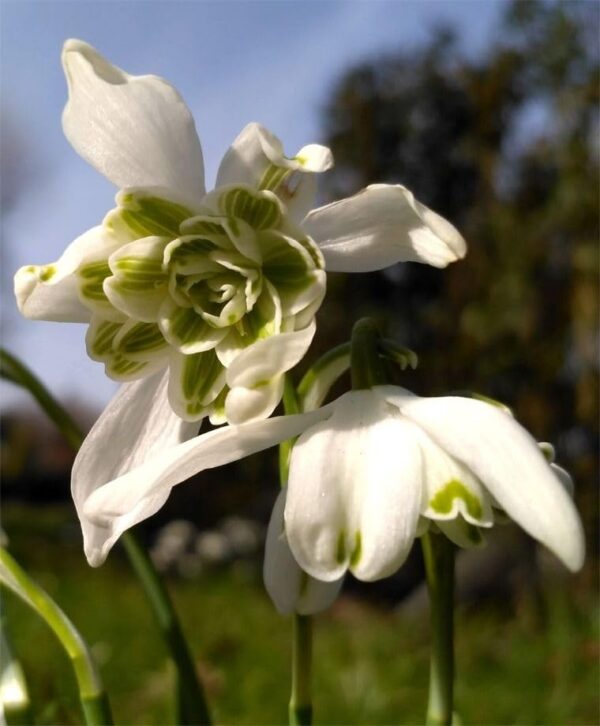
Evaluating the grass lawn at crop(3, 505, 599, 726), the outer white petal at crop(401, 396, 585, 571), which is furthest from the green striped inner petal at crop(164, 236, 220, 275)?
the grass lawn at crop(3, 505, 599, 726)

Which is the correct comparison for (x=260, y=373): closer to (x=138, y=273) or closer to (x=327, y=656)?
(x=138, y=273)

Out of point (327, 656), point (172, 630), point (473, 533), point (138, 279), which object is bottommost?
point (327, 656)

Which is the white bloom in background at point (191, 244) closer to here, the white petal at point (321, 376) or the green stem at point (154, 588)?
the white petal at point (321, 376)

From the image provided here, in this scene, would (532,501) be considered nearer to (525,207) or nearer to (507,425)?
(507,425)

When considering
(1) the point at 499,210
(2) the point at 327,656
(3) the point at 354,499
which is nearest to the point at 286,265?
(3) the point at 354,499

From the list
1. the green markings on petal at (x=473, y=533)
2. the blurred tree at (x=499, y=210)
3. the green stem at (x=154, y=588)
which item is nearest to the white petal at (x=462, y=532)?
the green markings on petal at (x=473, y=533)

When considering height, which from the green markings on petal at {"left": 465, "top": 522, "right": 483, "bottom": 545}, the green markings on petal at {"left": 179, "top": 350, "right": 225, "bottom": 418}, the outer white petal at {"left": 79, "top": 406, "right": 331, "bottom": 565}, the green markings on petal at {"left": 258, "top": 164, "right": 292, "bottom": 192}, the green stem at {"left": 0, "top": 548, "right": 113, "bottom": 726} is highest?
the green markings on petal at {"left": 258, "top": 164, "right": 292, "bottom": 192}

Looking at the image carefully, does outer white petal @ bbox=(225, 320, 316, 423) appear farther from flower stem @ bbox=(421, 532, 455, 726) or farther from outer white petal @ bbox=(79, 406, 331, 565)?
flower stem @ bbox=(421, 532, 455, 726)
